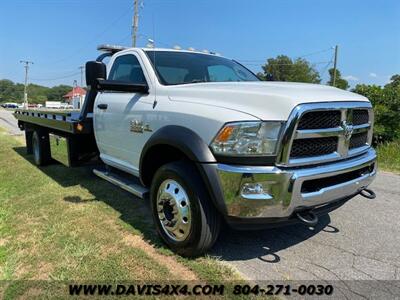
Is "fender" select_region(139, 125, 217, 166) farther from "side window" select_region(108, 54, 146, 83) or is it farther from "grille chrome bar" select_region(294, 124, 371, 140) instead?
"side window" select_region(108, 54, 146, 83)

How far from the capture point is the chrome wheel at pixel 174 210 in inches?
131

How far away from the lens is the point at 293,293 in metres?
2.88

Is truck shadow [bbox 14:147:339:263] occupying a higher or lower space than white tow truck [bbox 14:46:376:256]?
lower

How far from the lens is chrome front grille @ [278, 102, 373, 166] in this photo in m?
2.87

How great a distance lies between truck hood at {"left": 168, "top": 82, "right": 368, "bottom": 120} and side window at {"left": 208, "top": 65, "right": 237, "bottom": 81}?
32.8 inches

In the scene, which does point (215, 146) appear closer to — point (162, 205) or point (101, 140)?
point (162, 205)

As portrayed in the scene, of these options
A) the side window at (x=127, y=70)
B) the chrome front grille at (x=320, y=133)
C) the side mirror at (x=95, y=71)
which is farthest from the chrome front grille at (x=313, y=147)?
the side mirror at (x=95, y=71)

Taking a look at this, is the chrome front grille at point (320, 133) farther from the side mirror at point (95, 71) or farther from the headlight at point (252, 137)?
the side mirror at point (95, 71)

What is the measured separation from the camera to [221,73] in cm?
467

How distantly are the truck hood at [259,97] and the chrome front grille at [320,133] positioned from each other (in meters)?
0.07

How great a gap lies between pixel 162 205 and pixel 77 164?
271 cm

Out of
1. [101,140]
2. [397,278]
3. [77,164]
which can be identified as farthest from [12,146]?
Answer: [397,278]

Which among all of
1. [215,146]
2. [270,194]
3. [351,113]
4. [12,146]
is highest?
[351,113]

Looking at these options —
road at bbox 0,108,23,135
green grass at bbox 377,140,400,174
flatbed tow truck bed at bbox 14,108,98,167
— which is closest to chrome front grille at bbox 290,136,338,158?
flatbed tow truck bed at bbox 14,108,98,167
